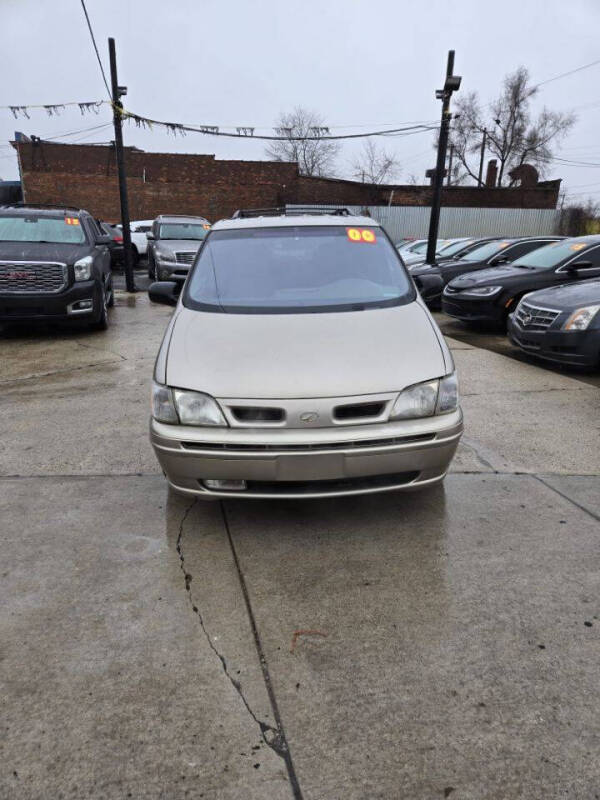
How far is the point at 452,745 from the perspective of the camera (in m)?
1.71

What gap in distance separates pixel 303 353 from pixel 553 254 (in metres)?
6.95

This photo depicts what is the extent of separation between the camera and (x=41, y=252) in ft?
24.2

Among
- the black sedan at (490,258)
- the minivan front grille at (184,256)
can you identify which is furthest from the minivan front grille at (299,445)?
the minivan front grille at (184,256)

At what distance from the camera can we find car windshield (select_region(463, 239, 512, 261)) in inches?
406

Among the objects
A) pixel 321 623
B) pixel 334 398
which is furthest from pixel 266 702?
pixel 334 398

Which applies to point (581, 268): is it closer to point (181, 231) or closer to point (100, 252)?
point (100, 252)

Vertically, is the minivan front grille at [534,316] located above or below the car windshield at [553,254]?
below

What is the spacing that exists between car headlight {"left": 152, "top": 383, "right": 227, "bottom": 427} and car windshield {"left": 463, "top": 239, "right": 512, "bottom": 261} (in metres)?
8.99

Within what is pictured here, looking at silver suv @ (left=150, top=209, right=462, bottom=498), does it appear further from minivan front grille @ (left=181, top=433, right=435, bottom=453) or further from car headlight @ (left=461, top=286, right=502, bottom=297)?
car headlight @ (left=461, top=286, right=502, bottom=297)

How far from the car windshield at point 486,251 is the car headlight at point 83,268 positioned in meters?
7.04

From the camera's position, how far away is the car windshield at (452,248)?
12151mm

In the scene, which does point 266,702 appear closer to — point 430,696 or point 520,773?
point 430,696


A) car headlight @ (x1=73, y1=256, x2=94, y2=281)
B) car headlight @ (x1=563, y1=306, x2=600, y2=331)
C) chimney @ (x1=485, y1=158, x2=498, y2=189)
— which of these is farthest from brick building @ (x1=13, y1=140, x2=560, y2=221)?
car headlight @ (x1=563, y1=306, x2=600, y2=331)

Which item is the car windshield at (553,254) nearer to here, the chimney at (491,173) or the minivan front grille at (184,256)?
the minivan front grille at (184,256)
